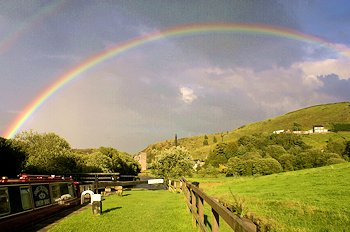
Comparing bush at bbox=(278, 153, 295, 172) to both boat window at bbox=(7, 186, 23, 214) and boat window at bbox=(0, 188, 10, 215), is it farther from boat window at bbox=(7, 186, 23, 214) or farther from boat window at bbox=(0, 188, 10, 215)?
boat window at bbox=(0, 188, 10, 215)

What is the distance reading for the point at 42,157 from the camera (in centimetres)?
5334

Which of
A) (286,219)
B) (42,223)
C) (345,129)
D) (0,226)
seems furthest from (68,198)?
(345,129)

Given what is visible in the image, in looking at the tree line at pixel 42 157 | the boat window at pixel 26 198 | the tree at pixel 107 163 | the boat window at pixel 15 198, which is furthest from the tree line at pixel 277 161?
the boat window at pixel 15 198

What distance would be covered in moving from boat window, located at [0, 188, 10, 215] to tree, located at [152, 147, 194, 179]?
47.3 metres

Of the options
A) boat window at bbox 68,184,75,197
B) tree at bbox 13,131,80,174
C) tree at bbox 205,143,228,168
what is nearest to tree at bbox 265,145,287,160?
tree at bbox 205,143,228,168

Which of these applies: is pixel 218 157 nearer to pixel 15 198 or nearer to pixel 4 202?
pixel 15 198

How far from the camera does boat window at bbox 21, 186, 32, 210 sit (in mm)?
11867

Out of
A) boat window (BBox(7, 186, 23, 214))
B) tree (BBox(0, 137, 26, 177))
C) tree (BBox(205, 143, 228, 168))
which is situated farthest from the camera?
tree (BBox(205, 143, 228, 168))

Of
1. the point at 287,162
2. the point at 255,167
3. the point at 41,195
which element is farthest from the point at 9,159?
the point at 287,162

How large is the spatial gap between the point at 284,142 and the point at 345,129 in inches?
2737

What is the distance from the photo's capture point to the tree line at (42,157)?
138ft

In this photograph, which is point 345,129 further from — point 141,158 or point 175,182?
point 175,182

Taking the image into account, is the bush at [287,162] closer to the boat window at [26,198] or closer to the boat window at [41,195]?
the boat window at [41,195]

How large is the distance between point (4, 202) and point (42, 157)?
150 ft
